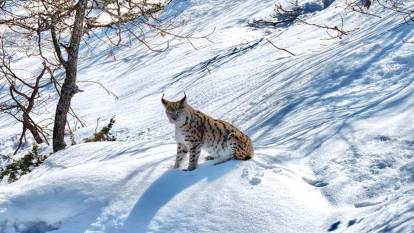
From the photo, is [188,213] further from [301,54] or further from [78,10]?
[301,54]

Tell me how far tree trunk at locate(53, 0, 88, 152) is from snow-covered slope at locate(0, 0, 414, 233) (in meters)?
1.44

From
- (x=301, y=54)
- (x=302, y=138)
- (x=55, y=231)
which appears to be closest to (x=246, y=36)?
(x=301, y=54)

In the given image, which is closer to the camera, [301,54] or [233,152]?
[233,152]

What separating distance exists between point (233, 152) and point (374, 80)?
3812mm

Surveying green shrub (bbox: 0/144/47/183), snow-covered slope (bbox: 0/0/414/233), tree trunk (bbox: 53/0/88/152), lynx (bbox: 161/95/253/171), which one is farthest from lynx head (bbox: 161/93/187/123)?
green shrub (bbox: 0/144/47/183)

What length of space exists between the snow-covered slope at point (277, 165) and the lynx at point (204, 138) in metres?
0.19

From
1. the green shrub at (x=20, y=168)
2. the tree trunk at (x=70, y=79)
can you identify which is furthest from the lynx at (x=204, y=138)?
the green shrub at (x=20, y=168)

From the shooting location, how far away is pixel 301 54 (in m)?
14.1

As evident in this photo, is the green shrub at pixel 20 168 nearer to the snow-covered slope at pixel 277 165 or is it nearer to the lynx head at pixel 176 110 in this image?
the snow-covered slope at pixel 277 165

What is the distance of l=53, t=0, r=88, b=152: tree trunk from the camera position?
10.1 meters

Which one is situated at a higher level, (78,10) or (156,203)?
(78,10)

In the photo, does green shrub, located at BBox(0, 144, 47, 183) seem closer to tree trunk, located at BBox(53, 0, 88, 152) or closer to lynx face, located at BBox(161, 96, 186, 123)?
tree trunk, located at BBox(53, 0, 88, 152)

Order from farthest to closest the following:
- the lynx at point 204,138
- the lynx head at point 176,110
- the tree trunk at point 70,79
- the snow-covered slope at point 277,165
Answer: the tree trunk at point 70,79
the lynx head at point 176,110
the lynx at point 204,138
the snow-covered slope at point 277,165

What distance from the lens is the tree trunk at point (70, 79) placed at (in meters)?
10.1
